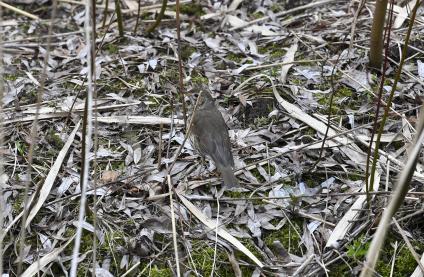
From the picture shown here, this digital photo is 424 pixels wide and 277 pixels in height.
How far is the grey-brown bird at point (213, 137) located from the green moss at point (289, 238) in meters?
0.36

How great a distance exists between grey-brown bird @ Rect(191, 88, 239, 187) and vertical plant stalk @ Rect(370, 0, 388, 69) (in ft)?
3.81

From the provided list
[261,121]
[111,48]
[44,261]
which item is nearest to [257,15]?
[111,48]

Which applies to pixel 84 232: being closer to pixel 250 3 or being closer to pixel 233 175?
pixel 233 175

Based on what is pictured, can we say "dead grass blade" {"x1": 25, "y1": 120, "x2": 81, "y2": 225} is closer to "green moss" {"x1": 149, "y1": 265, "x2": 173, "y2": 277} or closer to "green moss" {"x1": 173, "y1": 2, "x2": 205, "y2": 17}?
"green moss" {"x1": 149, "y1": 265, "x2": 173, "y2": 277}

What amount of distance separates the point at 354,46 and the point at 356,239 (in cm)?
194

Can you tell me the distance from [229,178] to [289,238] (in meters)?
0.47

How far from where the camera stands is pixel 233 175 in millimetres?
3457

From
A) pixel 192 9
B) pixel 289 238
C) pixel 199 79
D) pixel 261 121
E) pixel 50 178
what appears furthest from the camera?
pixel 192 9

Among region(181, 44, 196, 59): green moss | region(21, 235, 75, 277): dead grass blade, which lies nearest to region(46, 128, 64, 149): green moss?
region(21, 235, 75, 277): dead grass blade

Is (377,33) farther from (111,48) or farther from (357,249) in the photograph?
(111,48)

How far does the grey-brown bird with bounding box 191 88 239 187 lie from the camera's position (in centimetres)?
347

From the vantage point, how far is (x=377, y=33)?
4129 mm

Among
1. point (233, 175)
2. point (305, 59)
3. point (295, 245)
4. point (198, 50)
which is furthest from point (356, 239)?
point (198, 50)

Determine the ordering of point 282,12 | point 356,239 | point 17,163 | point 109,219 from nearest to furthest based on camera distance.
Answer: point 356,239 → point 109,219 → point 17,163 → point 282,12
